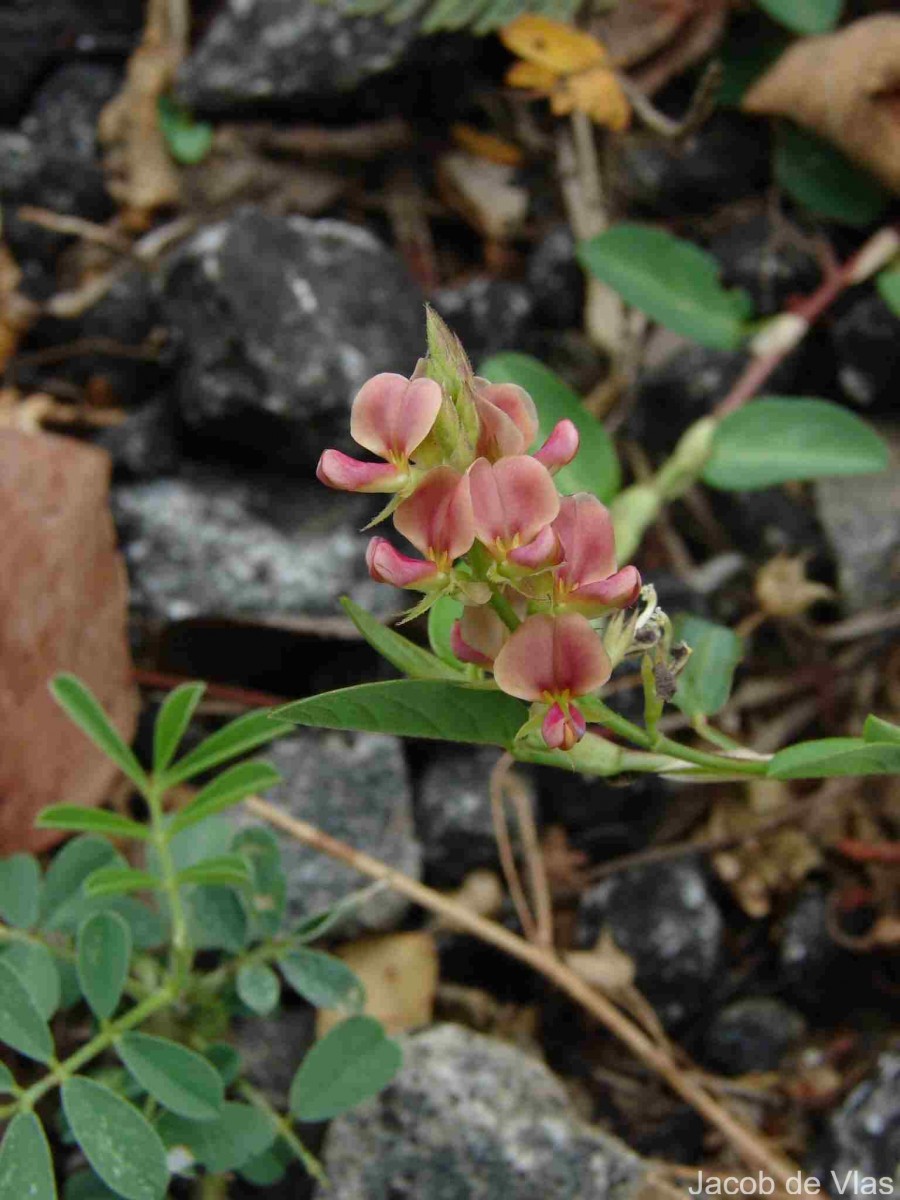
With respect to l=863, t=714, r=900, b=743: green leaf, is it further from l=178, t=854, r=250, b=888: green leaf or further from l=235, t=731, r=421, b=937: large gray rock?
l=235, t=731, r=421, b=937: large gray rock

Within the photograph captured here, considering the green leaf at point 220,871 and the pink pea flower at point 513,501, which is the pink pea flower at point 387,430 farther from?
the green leaf at point 220,871

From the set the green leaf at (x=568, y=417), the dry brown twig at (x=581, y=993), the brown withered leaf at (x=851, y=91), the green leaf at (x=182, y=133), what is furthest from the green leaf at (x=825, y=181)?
the dry brown twig at (x=581, y=993)

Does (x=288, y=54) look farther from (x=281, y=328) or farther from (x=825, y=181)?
(x=825, y=181)

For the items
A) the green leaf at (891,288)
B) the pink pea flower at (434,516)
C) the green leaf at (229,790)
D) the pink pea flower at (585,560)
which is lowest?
the green leaf at (229,790)

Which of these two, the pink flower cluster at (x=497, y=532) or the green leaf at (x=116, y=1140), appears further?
the green leaf at (x=116, y=1140)

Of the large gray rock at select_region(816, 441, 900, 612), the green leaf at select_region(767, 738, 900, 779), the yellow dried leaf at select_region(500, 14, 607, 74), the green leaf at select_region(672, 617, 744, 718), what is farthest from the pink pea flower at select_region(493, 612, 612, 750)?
the yellow dried leaf at select_region(500, 14, 607, 74)

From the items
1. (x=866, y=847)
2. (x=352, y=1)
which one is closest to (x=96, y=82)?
(x=352, y=1)

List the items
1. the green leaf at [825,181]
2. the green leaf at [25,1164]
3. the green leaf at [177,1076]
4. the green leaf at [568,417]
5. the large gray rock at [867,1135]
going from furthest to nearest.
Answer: the green leaf at [825,181], the green leaf at [568,417], the large gray rock at [867,1135], the green leaf at [177,1076], the green leaf at [25,1164]
